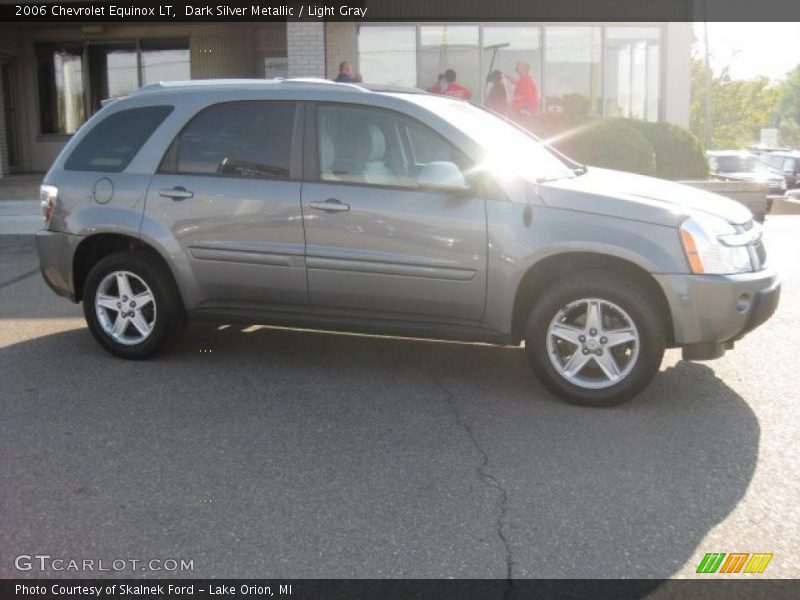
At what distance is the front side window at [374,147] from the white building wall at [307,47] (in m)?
12.1

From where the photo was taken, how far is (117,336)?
6496 mm

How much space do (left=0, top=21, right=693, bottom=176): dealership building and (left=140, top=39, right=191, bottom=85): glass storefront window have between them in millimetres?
22

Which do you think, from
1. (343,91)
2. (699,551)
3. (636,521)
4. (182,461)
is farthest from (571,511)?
(343,91)

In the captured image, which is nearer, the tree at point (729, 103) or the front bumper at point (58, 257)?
the front bumper at point (58, 257)

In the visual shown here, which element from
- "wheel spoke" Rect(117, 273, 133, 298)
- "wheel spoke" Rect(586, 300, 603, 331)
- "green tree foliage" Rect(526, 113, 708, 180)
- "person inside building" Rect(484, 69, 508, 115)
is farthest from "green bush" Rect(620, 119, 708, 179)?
"wheel spoke" Rect(117, 273, 133, 298)

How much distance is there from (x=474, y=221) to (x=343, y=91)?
50.7 inches

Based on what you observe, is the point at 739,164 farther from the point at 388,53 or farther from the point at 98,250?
the point at 98,250

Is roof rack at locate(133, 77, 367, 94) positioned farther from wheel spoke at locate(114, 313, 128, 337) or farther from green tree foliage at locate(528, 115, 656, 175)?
green tree foliage at locate(528, 115, 656, 175)

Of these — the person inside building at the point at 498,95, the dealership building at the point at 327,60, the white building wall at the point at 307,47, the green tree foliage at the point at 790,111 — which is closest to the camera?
the person inside building at the point at 498,95

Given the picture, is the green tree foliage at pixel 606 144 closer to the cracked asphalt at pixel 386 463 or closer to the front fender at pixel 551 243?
the cracked asphalt at pixel 386 463

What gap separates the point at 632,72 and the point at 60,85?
12580mm

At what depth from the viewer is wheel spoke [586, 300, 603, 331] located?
17.6ft

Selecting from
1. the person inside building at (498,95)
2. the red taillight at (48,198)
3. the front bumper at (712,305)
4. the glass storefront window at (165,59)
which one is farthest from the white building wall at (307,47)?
the front bumper at (712,305)

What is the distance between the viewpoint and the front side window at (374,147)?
19.1 ft
